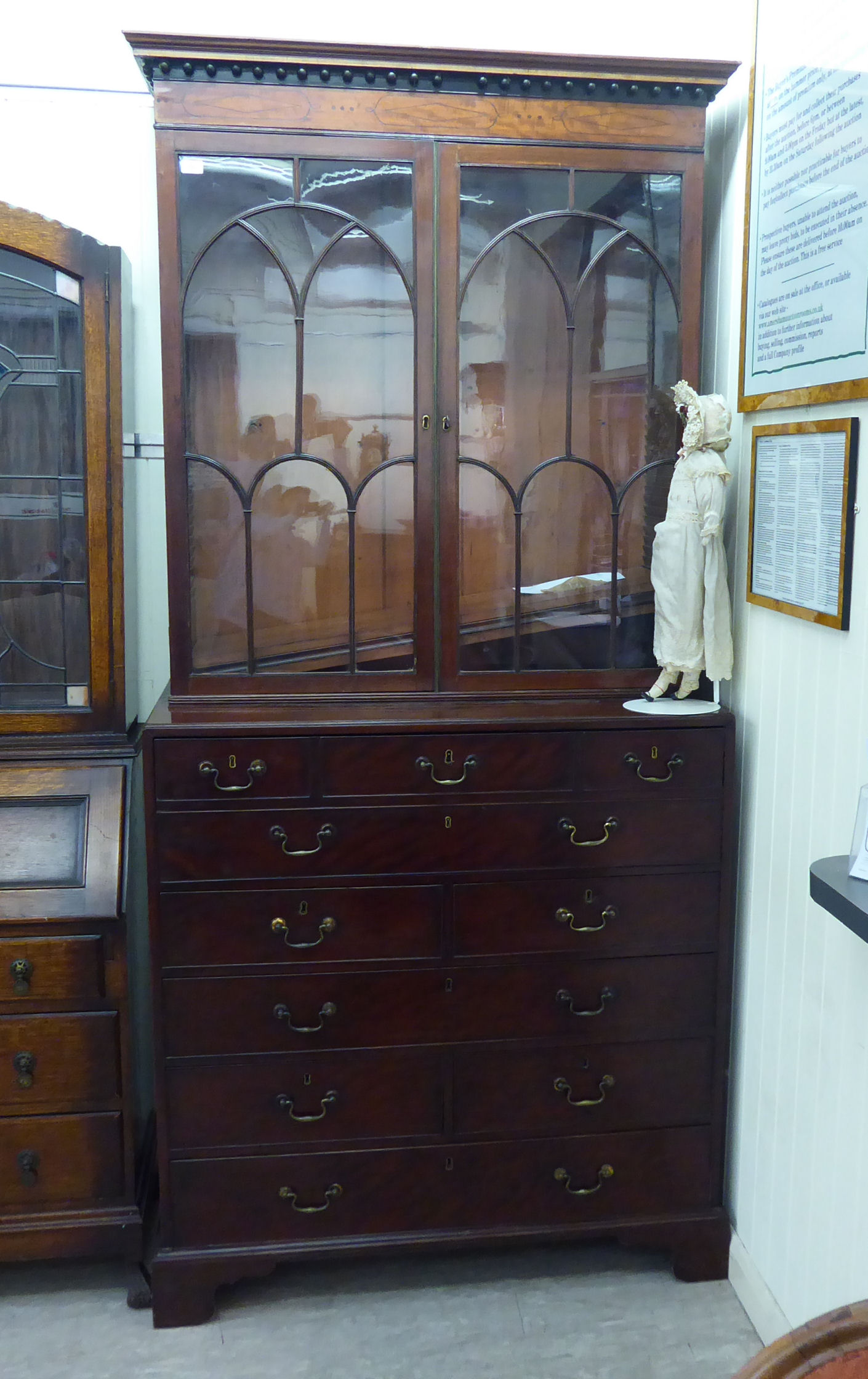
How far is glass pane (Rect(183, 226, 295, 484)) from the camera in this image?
80.1 inches

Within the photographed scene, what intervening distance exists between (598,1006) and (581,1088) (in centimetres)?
17

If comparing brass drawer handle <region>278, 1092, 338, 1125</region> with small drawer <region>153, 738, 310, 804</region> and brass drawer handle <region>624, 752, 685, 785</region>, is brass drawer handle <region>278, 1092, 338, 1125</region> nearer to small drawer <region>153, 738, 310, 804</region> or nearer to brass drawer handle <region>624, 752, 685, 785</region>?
small drawer <region>153, 738, 310, 804</region>

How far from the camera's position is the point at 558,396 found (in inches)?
84.1

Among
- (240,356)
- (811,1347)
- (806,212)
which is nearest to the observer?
(811,1347)

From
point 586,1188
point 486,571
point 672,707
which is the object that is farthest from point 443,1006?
point 486,571

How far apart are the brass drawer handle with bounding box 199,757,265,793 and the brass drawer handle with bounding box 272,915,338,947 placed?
0.26 m

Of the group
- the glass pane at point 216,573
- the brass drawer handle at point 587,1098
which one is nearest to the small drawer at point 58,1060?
the glass pane at point 216,573

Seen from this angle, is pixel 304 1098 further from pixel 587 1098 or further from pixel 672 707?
pixel 672 707

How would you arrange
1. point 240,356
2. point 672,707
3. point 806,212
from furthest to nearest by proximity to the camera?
point 672,707 → point 240,356 → point 806,212

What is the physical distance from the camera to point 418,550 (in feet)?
7.02

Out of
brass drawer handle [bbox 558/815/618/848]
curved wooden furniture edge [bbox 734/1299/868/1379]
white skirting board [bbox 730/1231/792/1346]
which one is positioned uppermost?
brass drawer handle [bbox 558/815/618/848]

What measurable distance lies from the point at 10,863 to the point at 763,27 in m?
2.04

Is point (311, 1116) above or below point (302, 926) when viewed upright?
below

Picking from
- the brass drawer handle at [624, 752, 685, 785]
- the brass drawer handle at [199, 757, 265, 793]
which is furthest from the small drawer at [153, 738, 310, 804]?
the brass drawer handle at [624, 752, 685, 785]
